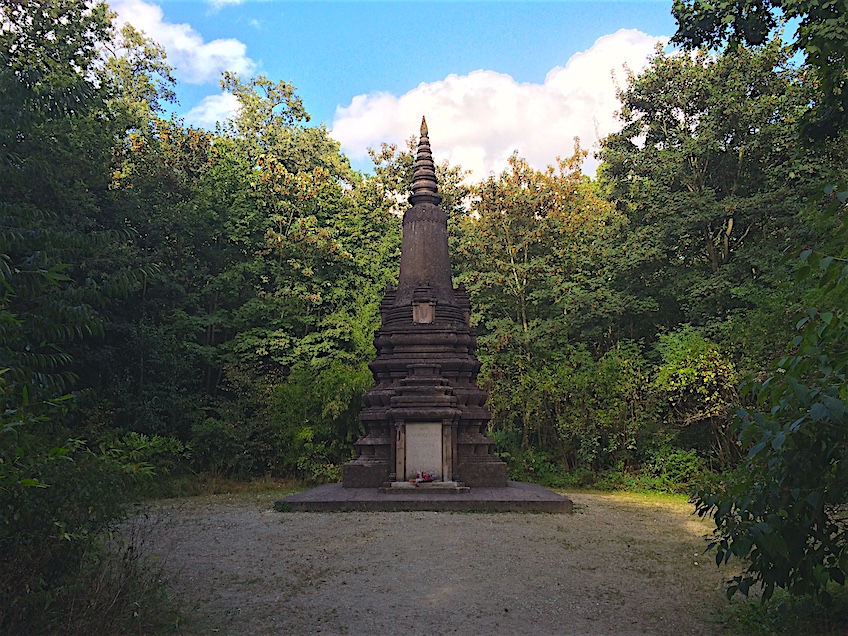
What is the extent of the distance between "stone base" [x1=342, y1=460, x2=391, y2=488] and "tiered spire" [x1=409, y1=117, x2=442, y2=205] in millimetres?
6842

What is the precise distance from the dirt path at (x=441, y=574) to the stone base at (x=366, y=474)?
2.17 metres

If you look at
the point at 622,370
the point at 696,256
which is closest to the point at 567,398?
the point at 622,370

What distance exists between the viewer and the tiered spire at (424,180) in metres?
15.7

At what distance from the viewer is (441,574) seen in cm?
673

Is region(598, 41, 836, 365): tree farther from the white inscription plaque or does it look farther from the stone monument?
the white inscription plaque

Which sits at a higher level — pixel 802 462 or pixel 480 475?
pixel 802 462

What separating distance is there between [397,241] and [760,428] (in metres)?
21.5

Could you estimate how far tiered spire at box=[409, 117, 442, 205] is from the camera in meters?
15.7

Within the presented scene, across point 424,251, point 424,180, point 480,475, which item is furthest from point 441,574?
point 424,180

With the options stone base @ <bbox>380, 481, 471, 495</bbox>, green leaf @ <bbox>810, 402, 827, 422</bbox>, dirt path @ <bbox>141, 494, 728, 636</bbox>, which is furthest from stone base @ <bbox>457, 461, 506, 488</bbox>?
green leaf @ <bbox>810, 402, 827, 422</bbox>

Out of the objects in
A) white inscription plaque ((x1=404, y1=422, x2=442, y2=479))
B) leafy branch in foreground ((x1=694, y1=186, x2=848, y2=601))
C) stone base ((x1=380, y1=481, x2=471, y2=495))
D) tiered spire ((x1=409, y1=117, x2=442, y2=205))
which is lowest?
stone base ((x1=380, y1=481, x2=471, y2=495))

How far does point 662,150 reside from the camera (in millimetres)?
20234

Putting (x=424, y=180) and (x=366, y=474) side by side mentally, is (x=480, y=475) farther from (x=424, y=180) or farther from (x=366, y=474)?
(x=424, y=180)

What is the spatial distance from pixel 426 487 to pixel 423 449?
0.84 meters
